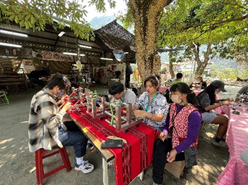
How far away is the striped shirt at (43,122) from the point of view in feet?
4.79

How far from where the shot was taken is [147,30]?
285cm

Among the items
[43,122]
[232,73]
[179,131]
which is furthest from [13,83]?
[232,73]

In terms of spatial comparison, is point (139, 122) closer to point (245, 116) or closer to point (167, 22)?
point (245, 116)

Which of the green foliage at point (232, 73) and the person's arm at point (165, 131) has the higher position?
the green foliage at point (232, 73)

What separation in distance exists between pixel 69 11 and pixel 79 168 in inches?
115

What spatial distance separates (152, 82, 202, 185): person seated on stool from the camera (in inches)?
56.4

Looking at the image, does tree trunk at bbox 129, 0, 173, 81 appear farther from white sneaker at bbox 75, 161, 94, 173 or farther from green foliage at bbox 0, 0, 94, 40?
white sneaker at bbox 75, 161, 94, 173

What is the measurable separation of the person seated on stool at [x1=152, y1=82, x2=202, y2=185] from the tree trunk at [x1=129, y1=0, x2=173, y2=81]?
162 centimetres

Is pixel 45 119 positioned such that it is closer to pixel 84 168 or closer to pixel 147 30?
pixel 84 168

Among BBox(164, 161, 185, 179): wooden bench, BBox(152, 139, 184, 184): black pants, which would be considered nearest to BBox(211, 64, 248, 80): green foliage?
BBox(164, 161, 185, 179): wooden bench

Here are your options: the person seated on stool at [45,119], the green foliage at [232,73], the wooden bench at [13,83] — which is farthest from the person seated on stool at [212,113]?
the green foliage at [232,73]

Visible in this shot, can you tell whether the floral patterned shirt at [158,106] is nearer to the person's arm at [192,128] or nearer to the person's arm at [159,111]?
the person's arm at [159,111]

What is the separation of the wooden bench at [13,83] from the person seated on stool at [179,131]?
35.3 ft

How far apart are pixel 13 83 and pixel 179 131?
11.0 meters
